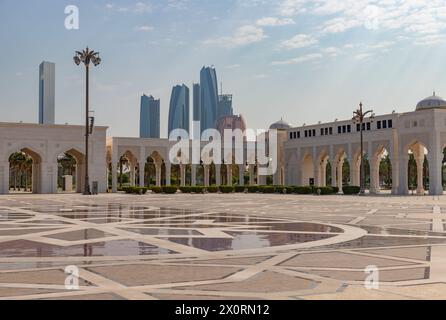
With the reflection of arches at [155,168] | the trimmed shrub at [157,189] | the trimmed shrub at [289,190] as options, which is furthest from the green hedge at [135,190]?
the trimmed shrub at [289,190]

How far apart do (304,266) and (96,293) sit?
12.7ft

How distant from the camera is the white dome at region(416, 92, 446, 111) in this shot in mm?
58062

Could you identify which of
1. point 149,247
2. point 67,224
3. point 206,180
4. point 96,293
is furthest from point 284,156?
point 96,293

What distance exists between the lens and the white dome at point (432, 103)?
5806 cm

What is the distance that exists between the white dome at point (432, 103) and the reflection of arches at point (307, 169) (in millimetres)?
18523

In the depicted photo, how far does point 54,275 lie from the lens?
882cm

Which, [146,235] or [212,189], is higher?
[212,189]

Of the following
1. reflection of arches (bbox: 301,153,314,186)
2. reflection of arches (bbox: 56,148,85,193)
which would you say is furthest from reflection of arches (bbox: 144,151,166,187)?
reflection of arches (bbox: 301,153,314,186)

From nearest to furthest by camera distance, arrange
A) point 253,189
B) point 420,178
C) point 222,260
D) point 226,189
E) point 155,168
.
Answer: point 222,260 → point 420,178 → point 226,189 → point 253,189 → point 155,168

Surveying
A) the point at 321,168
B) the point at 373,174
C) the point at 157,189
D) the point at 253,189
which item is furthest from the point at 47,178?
the point at 373,174

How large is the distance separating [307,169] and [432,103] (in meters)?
21.6

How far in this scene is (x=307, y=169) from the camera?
7588 cm

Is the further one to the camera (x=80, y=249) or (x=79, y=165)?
(x=79, y=165)

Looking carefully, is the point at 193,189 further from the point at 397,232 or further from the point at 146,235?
the point at 146,235
